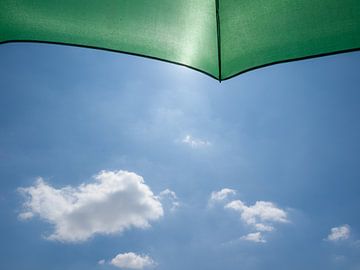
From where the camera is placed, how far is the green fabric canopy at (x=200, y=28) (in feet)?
7.75

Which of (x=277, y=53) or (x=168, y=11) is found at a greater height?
(x=168, y=11)

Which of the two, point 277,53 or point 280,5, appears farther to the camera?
point 277,53

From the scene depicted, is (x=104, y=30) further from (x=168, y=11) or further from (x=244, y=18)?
(x=244, y=18)

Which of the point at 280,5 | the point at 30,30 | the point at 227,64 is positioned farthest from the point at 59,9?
the point at 280,5

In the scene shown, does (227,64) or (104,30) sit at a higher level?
(104,30)

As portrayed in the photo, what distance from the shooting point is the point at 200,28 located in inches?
102

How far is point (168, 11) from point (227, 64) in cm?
62

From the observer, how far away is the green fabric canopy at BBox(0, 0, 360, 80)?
236 cm

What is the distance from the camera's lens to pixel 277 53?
251cm

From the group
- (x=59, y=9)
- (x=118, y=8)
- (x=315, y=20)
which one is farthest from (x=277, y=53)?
(x=59, y=9)

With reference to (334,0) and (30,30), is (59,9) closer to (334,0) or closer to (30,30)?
(30,30)

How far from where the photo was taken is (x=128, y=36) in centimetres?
262

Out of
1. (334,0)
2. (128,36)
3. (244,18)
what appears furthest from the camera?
(128,36)

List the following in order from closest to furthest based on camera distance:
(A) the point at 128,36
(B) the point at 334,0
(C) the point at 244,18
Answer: (B) the point at 334,0
(C) the point at 244,18
(A) the point at 128,36
